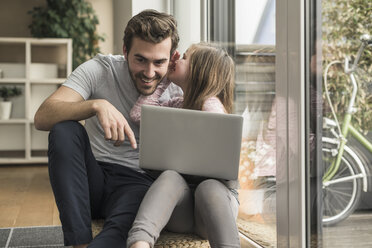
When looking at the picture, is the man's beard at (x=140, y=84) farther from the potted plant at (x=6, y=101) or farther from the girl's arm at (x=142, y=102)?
the potted plant at (x=6, y=101)

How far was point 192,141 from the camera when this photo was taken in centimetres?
149

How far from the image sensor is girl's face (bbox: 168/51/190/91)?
5.81ft

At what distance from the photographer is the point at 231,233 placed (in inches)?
53.7

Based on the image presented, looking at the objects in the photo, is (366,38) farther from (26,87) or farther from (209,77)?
(26,87)

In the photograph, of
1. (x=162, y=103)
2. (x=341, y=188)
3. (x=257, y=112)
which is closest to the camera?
(x=341, y=188)

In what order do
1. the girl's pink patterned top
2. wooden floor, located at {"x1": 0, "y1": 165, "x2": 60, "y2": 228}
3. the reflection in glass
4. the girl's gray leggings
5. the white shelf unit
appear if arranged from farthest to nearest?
1. the white shelf unit
2. wooden floor, located at {"x1": 0, "y1": 165, "x2": 60, "y2": 228}
3. the reflection in glass
4. the girl's pink patterned top
5. the girl's gray leggings

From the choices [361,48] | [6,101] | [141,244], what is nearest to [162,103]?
[141,244]

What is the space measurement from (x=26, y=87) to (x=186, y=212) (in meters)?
3.62

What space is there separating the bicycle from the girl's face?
0.52 meters

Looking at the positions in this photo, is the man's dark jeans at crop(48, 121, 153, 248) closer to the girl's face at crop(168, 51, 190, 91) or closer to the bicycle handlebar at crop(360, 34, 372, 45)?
the girl's face at crop(168, 51, 190, 91)

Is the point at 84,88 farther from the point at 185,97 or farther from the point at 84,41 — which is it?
the point at 84,41

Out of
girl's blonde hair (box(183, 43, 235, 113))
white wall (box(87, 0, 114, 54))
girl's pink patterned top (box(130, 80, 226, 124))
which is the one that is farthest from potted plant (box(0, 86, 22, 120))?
girl's blonde hair (box(183, 43, 235, 113))

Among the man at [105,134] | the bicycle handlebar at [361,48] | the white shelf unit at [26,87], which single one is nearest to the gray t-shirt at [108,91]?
the man at [105,134]

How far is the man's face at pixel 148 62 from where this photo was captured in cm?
172
